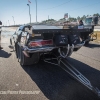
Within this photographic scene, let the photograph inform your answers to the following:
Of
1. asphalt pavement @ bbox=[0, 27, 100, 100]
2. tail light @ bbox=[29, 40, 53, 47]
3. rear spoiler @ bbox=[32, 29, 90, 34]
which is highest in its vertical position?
rear spoiler @ bbox=[32, 29, 90, 34]

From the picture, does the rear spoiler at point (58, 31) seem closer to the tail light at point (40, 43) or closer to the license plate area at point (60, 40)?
the license plate area at point (60, 40)

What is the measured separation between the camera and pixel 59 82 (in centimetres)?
390

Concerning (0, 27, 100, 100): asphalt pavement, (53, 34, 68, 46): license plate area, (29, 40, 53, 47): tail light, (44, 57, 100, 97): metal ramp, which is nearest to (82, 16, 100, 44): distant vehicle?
(53, 34, 68, 46): license plate area

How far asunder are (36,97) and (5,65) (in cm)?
275

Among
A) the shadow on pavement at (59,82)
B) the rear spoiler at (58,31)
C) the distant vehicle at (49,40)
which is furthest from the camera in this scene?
the distant vehicle at (49,40)

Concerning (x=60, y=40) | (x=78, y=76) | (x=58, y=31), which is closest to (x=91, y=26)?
(x=58, y=31)

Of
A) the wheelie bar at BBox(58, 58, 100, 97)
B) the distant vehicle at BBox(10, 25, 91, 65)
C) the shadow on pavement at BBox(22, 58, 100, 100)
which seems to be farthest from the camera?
the distant vehicle at BBox(10, 25, 91, 65)

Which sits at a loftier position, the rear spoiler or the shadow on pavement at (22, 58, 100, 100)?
the rear spoiler

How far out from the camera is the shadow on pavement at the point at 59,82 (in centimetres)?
317

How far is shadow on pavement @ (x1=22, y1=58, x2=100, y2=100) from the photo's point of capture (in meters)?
3.17

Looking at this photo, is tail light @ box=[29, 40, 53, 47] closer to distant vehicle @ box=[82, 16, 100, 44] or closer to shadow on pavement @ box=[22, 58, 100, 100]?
shadow on pavement @ box=[22, 58, 100, 100]

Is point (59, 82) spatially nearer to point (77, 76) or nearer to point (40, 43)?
point (77, 76)

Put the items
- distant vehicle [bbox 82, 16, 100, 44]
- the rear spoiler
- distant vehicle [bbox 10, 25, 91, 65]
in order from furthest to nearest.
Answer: distant vehicle [bbox 82, 16, 100, 44]
distant vehicle [bbox 10, 25, 91, 65]
the rear spoiler

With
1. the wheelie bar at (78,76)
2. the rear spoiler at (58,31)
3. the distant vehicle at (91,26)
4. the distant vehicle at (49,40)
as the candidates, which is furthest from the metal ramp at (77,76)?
the distant vehicle at (91,26)
